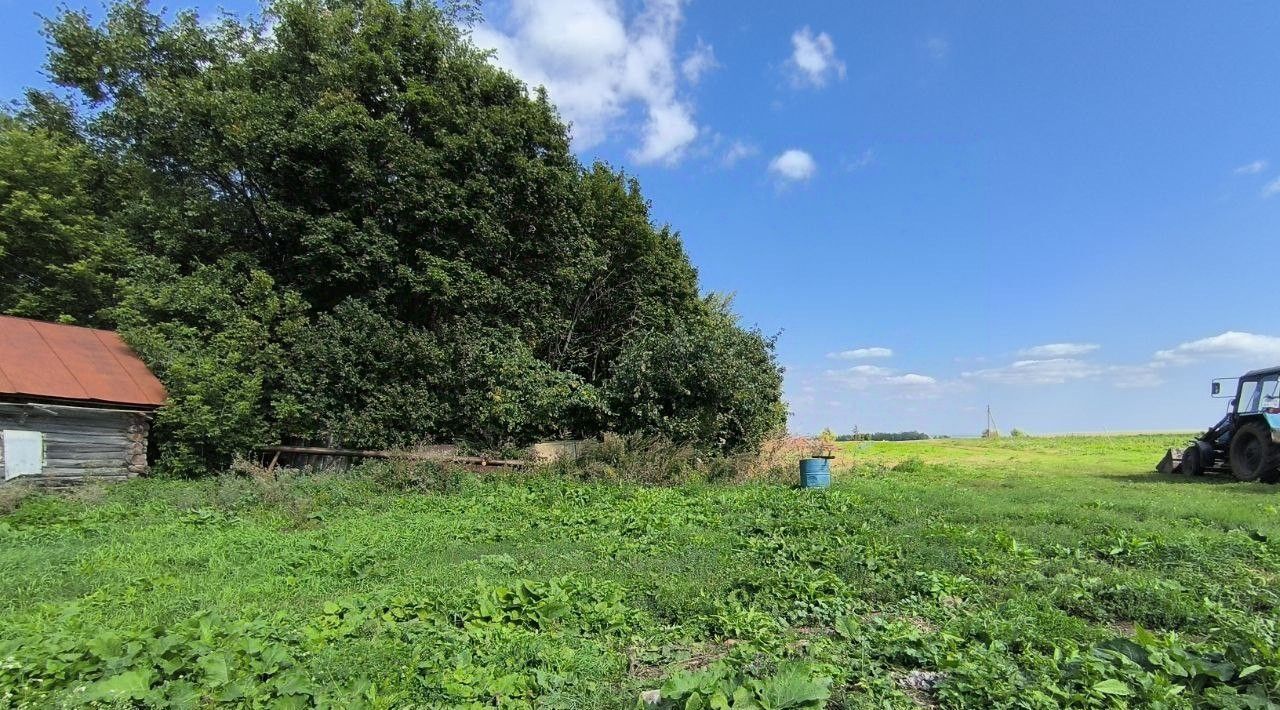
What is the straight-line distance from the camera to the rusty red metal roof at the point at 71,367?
1198 centimetres

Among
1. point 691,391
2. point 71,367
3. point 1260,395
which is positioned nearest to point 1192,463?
point 1260,395

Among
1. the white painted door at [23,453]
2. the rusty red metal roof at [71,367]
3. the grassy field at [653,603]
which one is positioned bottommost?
the grassy field at [653,603]

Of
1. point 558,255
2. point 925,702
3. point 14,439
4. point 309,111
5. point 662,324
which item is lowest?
point 925,702

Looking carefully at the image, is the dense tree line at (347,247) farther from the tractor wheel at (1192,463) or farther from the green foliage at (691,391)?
the tractor wheel at (1192,463)

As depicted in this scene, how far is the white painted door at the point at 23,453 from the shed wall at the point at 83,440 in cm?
8

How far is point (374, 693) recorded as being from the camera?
11.7ft

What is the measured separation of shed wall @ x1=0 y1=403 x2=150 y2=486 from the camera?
38.7ft

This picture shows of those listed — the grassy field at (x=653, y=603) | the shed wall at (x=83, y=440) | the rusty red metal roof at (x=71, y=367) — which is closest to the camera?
the grassy field at (x=653, y=603)

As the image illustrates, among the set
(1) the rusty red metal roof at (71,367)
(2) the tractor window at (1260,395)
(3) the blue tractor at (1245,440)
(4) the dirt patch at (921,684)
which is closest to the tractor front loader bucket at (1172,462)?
(3) the blue tractor at (1245,440)

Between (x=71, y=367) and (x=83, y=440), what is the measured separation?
167 centimetres

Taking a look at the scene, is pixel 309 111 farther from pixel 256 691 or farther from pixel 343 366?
pixel 256 691

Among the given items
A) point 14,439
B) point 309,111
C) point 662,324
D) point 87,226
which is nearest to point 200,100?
point 309,111

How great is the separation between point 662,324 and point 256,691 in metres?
15.8

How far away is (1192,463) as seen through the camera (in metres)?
15.4
